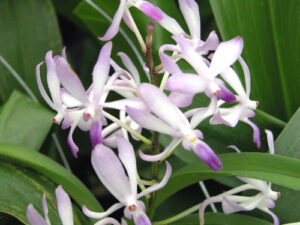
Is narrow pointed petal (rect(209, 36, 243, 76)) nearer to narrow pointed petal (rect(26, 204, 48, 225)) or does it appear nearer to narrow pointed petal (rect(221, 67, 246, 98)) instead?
narrow pointed petal (rect(221, 67, 246, 98))

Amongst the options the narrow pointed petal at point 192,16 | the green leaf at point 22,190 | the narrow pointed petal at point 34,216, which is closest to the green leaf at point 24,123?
the green leaf at point 22,190

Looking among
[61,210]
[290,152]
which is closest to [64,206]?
[61,210]

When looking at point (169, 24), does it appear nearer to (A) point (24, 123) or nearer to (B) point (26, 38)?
(A) point (24, 123)

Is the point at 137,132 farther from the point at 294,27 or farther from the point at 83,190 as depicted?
the point at 294,27

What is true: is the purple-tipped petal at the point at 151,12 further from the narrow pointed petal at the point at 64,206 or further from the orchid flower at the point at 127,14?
the narrow pointed petal at the point at 64,206

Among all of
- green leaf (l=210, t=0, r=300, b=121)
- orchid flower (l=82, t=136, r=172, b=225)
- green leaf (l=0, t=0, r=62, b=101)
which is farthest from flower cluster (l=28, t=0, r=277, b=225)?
green leaf (l=0, t=0, r=62, b=101)

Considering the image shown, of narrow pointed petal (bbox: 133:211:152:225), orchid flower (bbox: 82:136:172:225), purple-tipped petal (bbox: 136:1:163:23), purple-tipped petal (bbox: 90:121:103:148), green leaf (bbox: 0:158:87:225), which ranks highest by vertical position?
purple-tipped petal (bbox: 136:1:163:23)

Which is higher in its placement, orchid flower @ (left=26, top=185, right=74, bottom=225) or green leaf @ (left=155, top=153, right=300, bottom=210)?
orchid flower @ (left=26, top=185, right=74, bottom=225)
